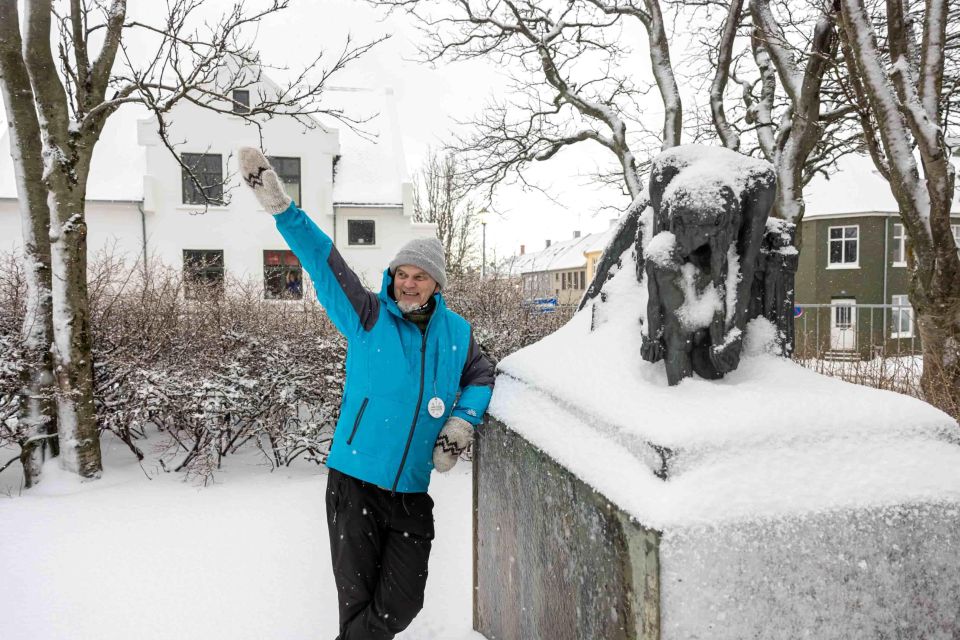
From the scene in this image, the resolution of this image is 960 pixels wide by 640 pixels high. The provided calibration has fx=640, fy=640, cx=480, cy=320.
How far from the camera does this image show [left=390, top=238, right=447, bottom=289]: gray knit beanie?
7.95 feet

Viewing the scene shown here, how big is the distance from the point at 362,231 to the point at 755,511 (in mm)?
19396

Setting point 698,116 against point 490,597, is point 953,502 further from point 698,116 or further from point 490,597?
point 698,116

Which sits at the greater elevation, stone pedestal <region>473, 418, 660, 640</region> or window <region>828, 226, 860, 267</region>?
window <region>828, 226, 860, 267</region>

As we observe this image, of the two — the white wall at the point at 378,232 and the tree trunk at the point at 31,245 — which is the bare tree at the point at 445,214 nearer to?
the white wall at the point at 378,232

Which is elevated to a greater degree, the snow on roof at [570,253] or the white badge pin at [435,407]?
the snow on roof at [570,253]

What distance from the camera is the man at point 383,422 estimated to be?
2.34 metres

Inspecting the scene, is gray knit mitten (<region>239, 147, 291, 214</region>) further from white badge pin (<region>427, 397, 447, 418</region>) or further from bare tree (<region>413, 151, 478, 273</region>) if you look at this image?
bare tree (<region>413, 151, 478, 273</region>)

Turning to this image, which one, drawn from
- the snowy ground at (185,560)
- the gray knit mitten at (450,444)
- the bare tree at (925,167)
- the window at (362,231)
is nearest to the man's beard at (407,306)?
the gray knit mitten at (450,444)

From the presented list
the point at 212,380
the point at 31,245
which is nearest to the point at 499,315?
the point at 212,380

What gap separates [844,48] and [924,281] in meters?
2.57

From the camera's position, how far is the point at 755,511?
1480 mm

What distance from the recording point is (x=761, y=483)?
1.52 metres

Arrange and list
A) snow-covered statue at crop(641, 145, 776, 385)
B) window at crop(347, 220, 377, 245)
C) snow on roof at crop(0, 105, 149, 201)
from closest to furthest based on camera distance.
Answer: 1. snow-covered statue at crop(641, 145, 776, 385)
2. snow on roof at crop(0, 105, 149, 201)
3. window at crop(347, 220, 377, 245)

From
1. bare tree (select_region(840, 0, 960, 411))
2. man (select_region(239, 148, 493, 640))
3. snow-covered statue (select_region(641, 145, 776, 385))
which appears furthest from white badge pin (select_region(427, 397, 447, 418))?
bare tree (select_region(840, 0, 960, 411))
